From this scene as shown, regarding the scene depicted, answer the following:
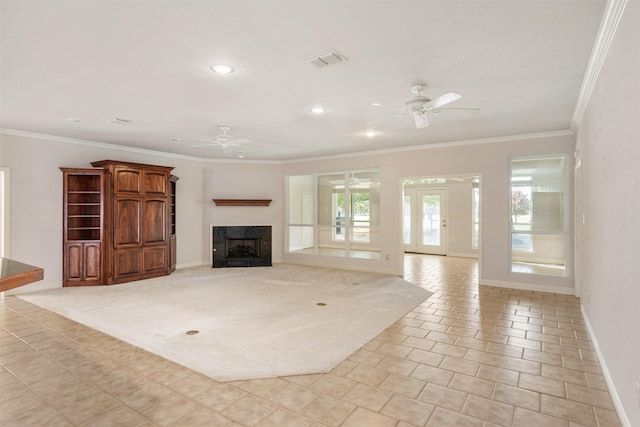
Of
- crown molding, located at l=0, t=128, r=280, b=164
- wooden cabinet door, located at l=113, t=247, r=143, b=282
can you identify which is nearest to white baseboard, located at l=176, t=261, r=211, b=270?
wooden cabinet door, located at l=113, t=247, r=143, b=282

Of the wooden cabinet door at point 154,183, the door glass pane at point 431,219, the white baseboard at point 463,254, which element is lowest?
the white baseboard at point 463,254

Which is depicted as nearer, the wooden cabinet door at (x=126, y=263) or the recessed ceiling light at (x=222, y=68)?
the recessed ceiling light at (x=222, y=68)

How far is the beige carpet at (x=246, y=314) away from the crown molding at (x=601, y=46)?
3.13 m

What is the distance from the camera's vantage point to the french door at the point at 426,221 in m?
10.2

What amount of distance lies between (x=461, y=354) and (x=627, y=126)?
2.19 meters

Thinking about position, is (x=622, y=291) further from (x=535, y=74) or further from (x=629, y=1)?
(x=535, y=74)

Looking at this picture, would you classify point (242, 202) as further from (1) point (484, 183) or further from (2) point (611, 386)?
(2) point (611, 386)

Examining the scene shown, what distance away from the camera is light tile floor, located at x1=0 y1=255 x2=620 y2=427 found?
2180 millimetres

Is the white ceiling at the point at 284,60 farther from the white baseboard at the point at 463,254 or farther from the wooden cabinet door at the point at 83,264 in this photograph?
the white baseboard at the point at 463,254

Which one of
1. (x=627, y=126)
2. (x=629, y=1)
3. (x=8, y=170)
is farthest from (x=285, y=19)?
(x=8, y=170)

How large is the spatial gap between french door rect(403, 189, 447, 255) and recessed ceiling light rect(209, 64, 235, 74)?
806 cm

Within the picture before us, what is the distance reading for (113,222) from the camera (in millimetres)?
5938

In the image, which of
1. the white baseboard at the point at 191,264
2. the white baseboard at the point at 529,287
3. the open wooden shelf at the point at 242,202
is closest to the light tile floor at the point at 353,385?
the white baseboard at the point at 529,287

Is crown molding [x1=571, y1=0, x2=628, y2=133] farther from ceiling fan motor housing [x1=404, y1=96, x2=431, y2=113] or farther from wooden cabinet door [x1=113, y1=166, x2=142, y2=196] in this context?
wooden cabinet door [x1=113, y1=166, x2=142, y2=196]
